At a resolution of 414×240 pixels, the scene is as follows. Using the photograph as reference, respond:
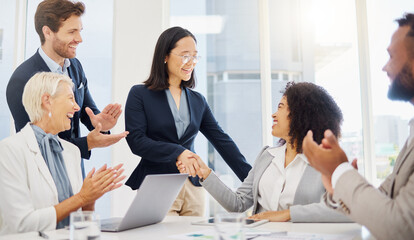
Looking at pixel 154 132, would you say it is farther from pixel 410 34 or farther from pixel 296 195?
pixel 410 34

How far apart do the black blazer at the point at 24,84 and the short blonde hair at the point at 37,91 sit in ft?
1.49

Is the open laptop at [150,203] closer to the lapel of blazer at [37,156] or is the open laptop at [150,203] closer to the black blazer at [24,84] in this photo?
the lapel of blazer at [37,156]

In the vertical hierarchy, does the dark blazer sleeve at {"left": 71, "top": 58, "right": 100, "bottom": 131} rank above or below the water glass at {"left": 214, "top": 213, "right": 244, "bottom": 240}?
above

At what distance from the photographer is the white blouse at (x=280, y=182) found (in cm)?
211

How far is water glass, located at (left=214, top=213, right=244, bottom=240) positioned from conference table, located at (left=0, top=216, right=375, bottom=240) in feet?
0.95

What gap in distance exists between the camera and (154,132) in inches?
103

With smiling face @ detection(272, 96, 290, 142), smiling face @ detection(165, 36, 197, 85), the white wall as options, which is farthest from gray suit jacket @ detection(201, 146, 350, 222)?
the white wall

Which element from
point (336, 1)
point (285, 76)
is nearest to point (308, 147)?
point (285, 76)

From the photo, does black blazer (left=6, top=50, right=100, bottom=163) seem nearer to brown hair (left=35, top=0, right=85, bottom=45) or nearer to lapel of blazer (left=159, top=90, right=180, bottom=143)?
brown hair (left=35, top=0, right=85, bottom=45)

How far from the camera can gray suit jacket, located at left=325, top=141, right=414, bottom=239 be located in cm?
115

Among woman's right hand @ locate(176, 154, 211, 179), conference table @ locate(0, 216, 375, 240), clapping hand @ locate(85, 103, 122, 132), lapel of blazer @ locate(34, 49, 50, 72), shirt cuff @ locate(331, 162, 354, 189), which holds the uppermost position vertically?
lapel of blazer @ locate(34, 49, 50, 72)

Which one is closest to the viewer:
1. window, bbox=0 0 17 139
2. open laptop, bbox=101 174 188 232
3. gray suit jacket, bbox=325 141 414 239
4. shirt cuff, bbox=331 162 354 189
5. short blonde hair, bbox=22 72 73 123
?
gray suit jacket, bbox=325 141 414 239

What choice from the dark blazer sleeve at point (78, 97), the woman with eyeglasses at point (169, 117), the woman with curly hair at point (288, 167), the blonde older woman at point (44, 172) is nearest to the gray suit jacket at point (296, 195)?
the woman with curly hair at point (288, 167)

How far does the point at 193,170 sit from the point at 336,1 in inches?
109
